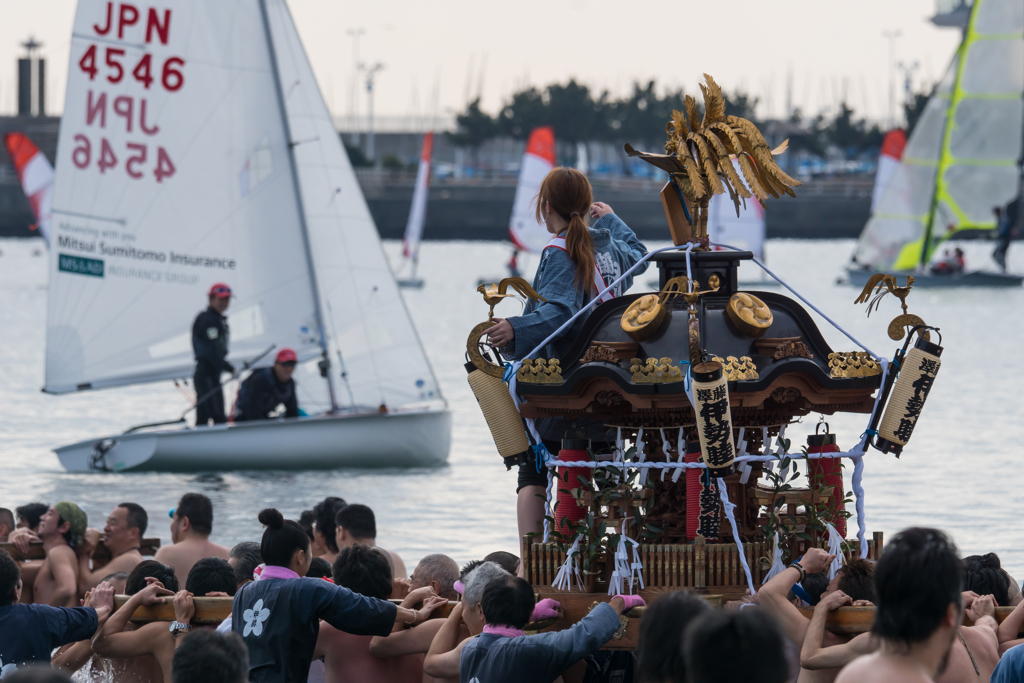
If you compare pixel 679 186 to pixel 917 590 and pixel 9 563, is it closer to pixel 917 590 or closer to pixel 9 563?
pixel 917 590

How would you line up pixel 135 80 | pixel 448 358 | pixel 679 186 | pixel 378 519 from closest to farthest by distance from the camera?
pixel 679 186
pixel 378 519
pixel 135 80
pixel 448 358

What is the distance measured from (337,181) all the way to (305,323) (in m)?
1.71

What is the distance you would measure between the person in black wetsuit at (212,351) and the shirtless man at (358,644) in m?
10.1

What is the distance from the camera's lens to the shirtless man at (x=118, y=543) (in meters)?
7.19

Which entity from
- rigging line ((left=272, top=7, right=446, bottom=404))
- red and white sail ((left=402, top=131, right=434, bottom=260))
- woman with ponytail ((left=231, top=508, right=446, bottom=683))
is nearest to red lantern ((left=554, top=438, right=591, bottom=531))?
woman with ponytail ((left=231, top=508, right=446, bottom=683))

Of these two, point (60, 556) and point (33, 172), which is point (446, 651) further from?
point (33, 172)

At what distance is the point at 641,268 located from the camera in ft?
16.4

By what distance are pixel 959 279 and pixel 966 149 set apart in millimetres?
5952

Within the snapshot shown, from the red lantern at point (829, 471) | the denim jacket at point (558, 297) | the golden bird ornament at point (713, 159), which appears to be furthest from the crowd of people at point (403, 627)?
the golden bird ornament at point (713, 159)

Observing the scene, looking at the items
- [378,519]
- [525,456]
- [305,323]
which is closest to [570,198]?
[525,456]

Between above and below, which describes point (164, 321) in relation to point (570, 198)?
below

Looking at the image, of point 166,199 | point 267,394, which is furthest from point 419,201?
point 267,394

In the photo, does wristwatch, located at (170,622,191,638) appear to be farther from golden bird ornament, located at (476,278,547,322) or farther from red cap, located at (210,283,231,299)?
red cap, located at (210,283,231,299)

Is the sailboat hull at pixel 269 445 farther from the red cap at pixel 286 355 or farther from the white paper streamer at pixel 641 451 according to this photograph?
the white paper streamer at pixel 641 451
